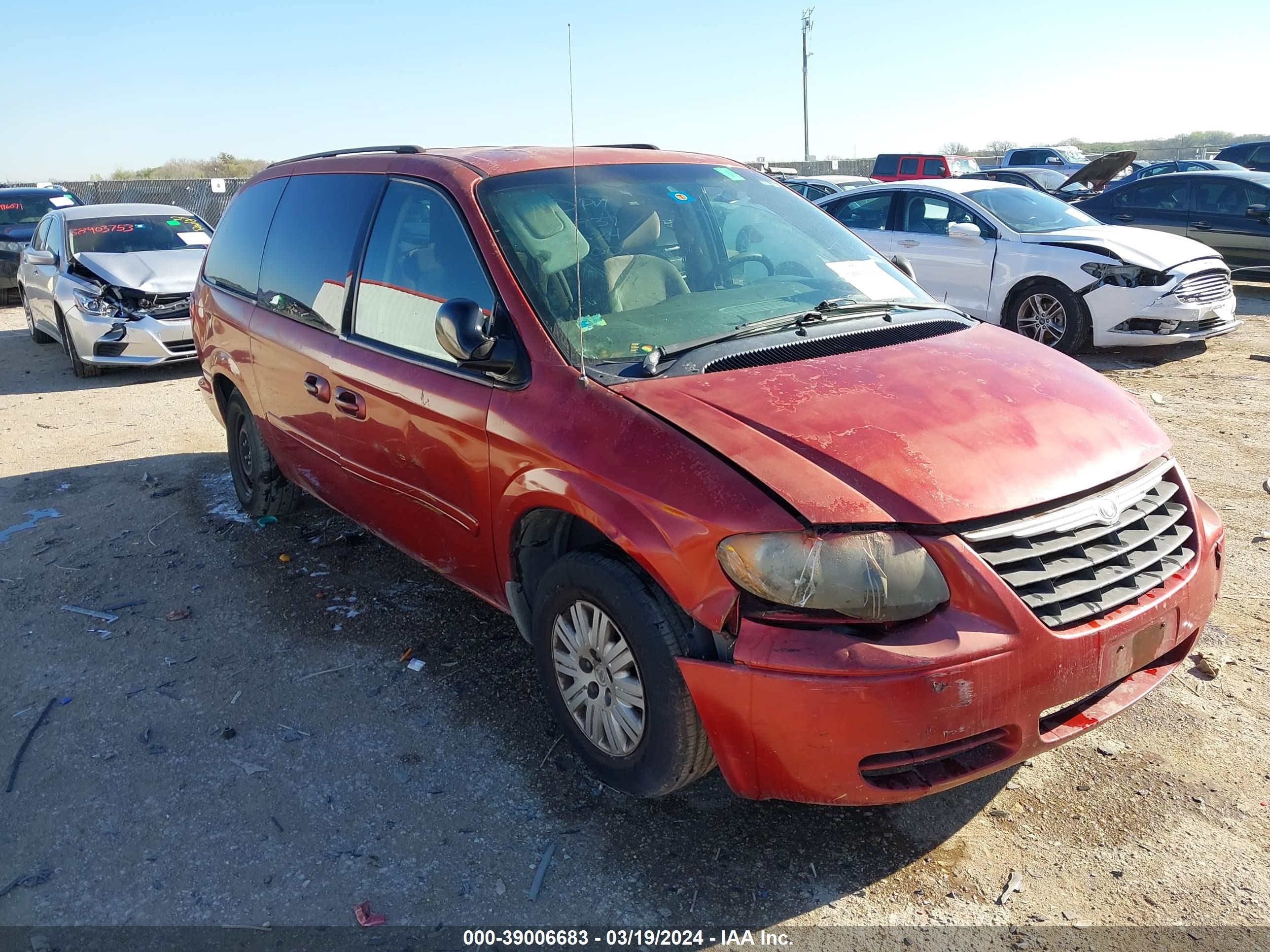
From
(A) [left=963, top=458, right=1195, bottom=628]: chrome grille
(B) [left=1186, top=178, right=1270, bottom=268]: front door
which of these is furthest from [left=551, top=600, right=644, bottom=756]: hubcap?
(B) [left=1186, top=178, right=1270, bottom=268]: front door

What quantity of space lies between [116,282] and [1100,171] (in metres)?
15.9

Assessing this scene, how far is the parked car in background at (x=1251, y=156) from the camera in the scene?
2305 centimetres

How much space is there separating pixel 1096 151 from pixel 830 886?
220 feet

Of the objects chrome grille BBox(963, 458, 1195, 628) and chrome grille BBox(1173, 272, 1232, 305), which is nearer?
chrome grille BBox(963, 458, 1195, 628)

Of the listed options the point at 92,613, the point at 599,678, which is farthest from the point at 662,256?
the point at 92,613

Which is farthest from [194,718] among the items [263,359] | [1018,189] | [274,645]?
[1018,189]

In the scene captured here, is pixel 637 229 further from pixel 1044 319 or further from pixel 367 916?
pixel 1044 319

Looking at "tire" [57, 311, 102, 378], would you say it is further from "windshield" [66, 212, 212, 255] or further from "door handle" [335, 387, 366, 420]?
"door handle" [335, 387, 366, 420]

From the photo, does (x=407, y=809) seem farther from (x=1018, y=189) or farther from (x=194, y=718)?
(x=1018, y=189)

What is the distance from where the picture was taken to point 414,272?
12.0ft

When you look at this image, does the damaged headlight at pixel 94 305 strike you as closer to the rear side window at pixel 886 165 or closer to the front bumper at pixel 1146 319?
the front bumper at pixel 1146 319

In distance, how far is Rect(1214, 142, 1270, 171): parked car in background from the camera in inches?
907

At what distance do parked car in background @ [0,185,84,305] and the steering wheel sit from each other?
49.0 feet

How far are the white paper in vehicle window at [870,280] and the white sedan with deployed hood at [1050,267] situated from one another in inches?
200
